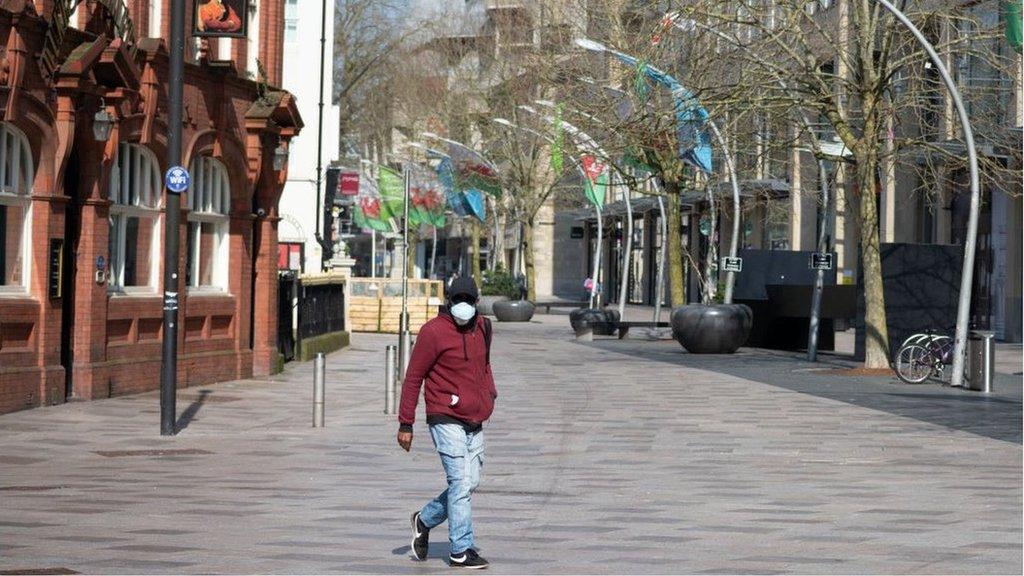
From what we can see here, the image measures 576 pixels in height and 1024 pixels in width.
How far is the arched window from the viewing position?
68.2 ft

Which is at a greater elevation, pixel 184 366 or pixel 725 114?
pixel 725 114

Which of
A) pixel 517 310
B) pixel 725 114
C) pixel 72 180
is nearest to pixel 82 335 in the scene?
pixel 72 180

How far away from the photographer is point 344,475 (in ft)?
48.9

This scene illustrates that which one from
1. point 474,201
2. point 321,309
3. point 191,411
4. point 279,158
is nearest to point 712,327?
point 321,309

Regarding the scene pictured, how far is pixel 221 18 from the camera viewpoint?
20703 millimetres

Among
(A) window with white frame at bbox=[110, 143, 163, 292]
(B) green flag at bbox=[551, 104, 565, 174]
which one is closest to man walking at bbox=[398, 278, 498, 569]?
(A) window with white frame at bbox=[110, 143, 163, 292]

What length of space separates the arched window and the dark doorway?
0.86 metres

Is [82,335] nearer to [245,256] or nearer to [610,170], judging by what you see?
[245,256]

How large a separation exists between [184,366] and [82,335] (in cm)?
337

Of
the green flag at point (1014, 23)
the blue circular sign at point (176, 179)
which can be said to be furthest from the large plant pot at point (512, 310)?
the blue circular sign at point (176, 179)

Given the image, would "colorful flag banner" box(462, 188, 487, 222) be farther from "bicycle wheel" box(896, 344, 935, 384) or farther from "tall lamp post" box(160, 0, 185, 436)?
"tall lamp post" box(160, 0, 185, 436)

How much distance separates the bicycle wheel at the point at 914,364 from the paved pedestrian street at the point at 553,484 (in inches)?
74.0

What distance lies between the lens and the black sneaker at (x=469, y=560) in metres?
9.68

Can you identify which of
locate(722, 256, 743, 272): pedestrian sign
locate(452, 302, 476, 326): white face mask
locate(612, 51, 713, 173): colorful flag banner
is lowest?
locate(452, 302, 476, 326): white face mask
